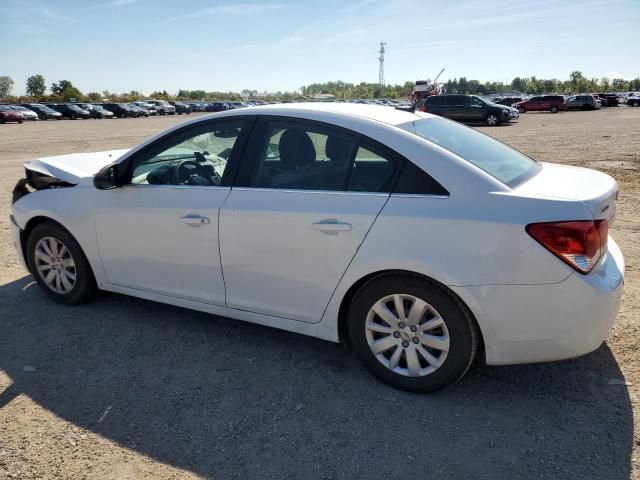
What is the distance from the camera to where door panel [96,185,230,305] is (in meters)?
3.47

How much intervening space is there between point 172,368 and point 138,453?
827mm

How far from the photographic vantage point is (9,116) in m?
41.7

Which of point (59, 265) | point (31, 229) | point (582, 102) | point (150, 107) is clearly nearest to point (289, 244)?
point (59, 265)

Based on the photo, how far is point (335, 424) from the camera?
9.23ft

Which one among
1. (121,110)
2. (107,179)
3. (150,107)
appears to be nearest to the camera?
(107,179)

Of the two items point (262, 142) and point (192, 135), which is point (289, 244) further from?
point (192, 135)

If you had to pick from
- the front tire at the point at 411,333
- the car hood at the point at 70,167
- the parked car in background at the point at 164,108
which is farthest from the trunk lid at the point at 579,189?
the parked car in background at the point at 164,108

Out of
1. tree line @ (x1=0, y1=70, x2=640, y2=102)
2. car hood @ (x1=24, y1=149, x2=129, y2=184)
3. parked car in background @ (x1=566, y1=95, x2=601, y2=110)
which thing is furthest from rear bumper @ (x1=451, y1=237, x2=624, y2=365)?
tree line @ (x1=0, y1=70, x2=640, y2=102)

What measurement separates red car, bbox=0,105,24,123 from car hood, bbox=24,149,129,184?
146ft

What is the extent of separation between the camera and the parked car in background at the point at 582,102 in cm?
4616

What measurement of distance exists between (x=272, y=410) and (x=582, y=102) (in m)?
51.6

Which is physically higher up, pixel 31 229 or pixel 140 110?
pixel 31 229

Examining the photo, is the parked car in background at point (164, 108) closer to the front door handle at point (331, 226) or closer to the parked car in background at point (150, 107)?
the parked car in background at point (150, 107)

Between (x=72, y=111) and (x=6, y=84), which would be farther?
(x=6, y=84)
